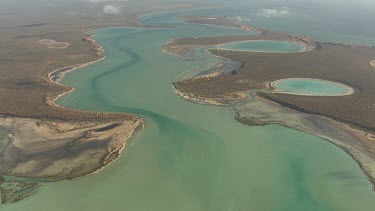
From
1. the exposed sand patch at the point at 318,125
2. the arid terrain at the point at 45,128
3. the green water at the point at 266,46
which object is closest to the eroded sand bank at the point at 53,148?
the arid terrain at the point at 45,128

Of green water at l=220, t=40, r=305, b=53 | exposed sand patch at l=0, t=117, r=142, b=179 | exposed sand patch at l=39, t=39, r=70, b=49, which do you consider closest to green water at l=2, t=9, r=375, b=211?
exposed sand patch at l=0, t=117, r=142, b=179

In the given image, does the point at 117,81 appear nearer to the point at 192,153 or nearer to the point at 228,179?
the point at 192,153

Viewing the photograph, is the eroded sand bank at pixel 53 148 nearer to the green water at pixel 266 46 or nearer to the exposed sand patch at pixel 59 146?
the exposed sand patch at pixel 59 146

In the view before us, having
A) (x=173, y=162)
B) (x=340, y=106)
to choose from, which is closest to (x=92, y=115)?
(x=173, y=162)

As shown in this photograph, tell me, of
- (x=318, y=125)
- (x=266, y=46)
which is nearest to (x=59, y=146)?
(x=318, y=125)

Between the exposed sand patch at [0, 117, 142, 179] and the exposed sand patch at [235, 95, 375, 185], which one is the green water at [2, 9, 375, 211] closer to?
the exposed sand patch at [235, 95, 375, 185]

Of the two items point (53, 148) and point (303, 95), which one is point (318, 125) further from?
point (53, 148)
